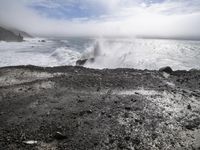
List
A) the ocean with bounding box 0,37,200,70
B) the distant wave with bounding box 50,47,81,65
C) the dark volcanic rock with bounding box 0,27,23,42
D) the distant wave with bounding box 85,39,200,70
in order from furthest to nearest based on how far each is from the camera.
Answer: the dark volcanic rock with bounding box 0,27,23,42 < the distant wave with bounding box 50,47,81,65 < the distant wave with bounding box 85,39,200,70 < the ocean with bounding box 0,37,200,70

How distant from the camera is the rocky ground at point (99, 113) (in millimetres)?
4719

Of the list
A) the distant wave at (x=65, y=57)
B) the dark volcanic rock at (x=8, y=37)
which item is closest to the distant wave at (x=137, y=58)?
the distant wave at (x=65, y=57)

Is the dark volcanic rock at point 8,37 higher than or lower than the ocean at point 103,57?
higher

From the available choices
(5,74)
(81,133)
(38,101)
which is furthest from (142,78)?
(5,74)

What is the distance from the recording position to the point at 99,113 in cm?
614

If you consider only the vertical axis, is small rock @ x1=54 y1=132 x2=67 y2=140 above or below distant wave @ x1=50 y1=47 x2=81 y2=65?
below

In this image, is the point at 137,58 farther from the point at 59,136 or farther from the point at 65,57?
the point at 59,136

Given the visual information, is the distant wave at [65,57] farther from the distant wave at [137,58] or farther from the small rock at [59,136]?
the small rock at [59,136]

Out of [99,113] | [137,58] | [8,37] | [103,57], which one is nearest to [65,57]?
[103,57]

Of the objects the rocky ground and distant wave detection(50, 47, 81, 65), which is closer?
the rocky ground

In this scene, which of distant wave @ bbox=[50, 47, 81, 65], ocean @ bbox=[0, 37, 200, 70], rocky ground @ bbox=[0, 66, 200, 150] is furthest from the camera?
distant wave @ bbox=[50, 47, 81, 65]

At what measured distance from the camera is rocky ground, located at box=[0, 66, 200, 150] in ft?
15.5

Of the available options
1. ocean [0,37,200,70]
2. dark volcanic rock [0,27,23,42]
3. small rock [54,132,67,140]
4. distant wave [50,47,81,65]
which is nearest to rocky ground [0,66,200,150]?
small rock [54,132,67,140]

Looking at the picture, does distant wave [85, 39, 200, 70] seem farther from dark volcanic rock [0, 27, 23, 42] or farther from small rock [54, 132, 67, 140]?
dark volcanic rock [0, 27, 23, 42]
